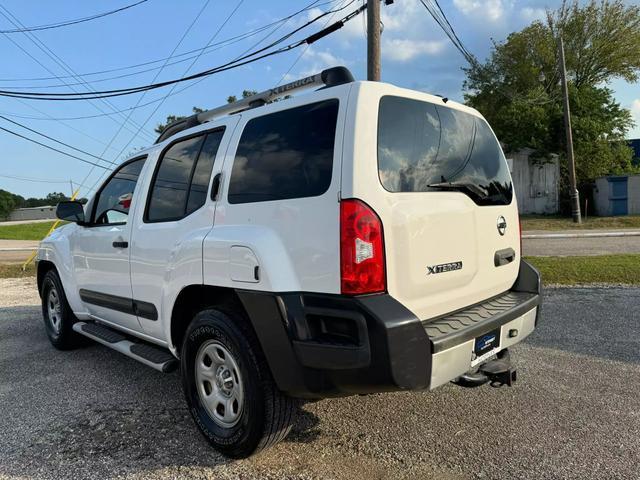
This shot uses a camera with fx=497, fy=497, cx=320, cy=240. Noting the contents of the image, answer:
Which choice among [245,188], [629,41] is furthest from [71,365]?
[629,41]

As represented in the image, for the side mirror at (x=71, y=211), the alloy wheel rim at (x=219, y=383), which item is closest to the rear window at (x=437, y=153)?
the alloy wheel rim at (x=219, y=383)

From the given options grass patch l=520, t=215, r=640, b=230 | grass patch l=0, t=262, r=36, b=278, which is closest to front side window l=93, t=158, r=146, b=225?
grass patch l=0, t=262, r=36, b=278

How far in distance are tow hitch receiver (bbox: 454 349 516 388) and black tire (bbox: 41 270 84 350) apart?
3854mm

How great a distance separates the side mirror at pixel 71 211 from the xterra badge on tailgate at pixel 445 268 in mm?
3316

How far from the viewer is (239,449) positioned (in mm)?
2766

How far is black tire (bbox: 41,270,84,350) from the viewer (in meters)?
4.95

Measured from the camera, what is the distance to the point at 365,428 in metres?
3.19

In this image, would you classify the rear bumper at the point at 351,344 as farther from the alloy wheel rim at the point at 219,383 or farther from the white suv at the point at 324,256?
the alloy wheel rim at the point at 219,383

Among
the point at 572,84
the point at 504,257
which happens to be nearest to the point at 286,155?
the point at 504,257

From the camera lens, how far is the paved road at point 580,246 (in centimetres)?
1127

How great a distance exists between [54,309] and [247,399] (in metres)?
3.57

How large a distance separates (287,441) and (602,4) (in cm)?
3340

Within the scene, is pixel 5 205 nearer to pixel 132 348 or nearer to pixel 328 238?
pixel 132 348

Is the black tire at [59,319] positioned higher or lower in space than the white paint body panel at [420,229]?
lower
